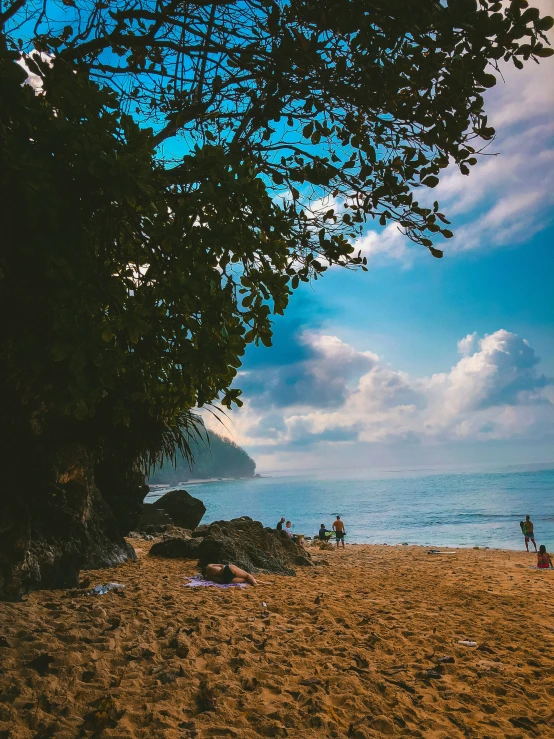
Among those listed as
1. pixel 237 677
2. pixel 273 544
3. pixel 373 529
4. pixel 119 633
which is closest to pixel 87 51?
pixel 119 633

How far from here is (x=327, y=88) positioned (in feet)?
15.0

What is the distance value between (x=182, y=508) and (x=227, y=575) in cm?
1371

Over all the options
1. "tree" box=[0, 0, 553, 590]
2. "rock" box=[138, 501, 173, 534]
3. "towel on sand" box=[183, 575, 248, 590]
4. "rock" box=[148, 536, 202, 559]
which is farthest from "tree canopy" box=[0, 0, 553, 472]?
"rock" box=[138, 501, 173, 534]

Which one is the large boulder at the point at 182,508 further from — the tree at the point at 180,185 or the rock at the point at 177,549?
the tree at the point at 180,185

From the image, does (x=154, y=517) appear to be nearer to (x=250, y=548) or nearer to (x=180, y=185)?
(x=250, y=548)

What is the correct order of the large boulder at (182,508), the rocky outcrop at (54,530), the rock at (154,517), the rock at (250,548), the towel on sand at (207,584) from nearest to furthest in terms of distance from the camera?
1. the rocky outcrop at (54,530)
2. the towel on sand at (207,584)
3. the rock at (250,548)
4. the rock at (154,517)
5. the large boulder at (182,508)

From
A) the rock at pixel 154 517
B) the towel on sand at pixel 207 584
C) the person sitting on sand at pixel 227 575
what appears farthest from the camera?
the rock at pixel 154 517

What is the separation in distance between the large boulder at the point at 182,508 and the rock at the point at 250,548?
30.2 ft

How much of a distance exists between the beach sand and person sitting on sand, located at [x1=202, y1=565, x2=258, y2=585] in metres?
0.68

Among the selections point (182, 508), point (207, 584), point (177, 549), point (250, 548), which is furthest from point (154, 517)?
point (207, 584)

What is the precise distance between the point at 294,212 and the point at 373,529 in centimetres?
4227

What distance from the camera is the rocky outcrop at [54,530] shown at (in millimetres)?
5379

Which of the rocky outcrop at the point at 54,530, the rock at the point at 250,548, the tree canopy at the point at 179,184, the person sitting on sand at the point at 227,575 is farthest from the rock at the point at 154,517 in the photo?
the tree canopy at the point at 179,184

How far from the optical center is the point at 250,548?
10484 millimetres
